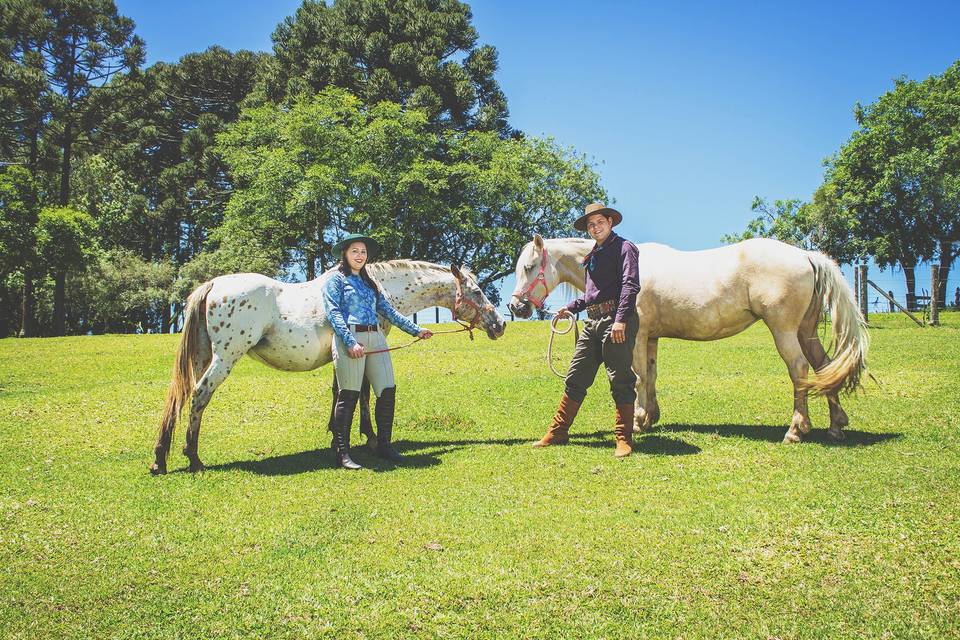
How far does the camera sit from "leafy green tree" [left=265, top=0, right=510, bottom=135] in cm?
4072

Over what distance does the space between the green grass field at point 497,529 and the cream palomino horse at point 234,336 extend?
873 mm

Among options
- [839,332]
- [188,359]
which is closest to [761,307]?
[839,332]

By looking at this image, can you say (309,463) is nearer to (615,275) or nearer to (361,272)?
(361,272)

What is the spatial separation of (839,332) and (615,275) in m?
2.87

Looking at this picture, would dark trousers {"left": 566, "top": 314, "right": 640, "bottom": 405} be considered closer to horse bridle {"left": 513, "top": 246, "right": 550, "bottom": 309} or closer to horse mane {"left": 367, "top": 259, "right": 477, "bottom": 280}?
horse bridle {"left": 513, "top": 246, "right": 550, "bottom": 309}

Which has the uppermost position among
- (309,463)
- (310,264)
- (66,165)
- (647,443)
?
(66,165)

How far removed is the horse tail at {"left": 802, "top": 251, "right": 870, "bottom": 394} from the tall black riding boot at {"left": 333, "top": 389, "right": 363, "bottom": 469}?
5.54m

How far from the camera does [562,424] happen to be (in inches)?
347

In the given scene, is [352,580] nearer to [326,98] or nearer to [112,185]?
[326,98]

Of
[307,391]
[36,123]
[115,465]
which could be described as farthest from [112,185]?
[115,465]

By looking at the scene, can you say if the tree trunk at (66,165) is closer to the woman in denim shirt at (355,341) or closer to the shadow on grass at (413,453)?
the shadow on grass at (413,453)

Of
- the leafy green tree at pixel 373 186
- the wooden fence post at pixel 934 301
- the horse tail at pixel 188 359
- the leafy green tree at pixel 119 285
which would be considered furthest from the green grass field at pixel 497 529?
the leafy green tree at pixel 119 285

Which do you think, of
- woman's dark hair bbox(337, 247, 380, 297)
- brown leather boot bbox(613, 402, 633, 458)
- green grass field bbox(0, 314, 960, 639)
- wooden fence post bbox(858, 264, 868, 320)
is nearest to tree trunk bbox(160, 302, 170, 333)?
green grass field bbox(0, 314, 960, 639)

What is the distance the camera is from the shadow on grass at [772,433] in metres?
8.45
